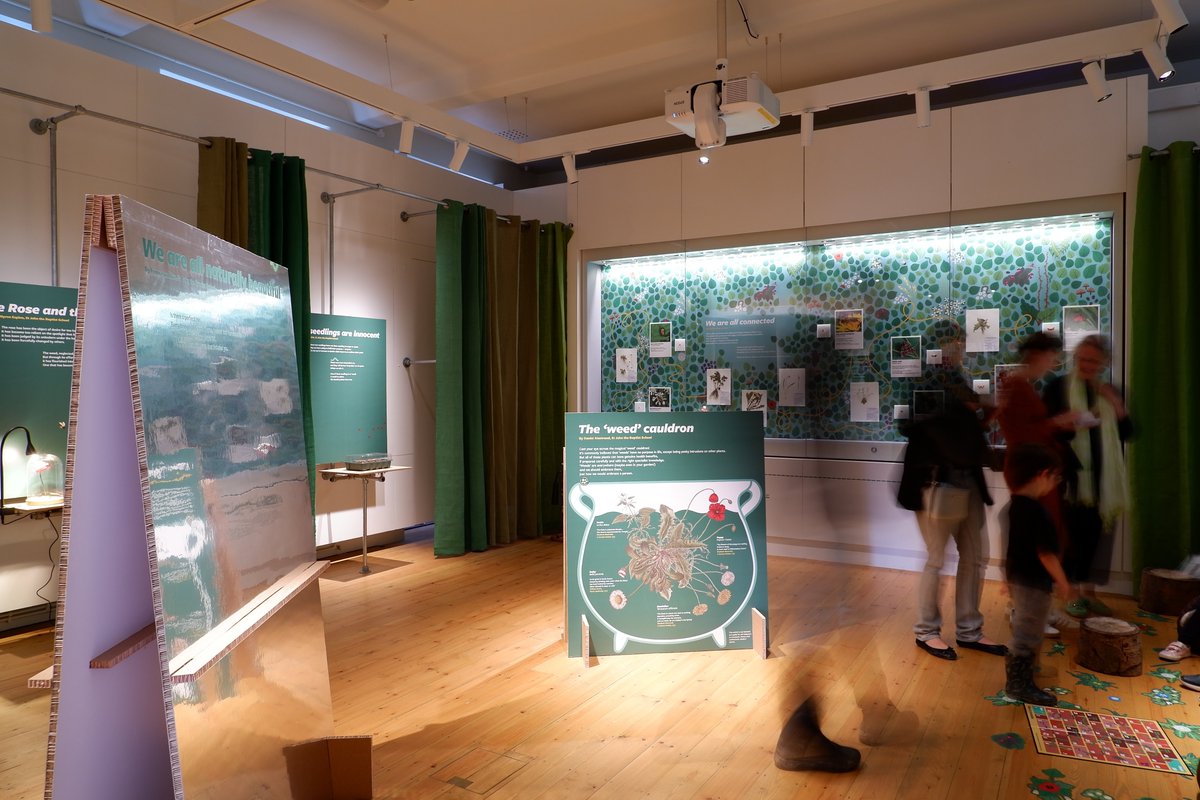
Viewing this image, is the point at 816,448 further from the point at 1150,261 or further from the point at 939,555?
the point at 1150,261

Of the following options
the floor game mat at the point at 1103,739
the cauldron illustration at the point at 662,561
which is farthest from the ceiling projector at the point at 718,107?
the floor game mat at the point at 1103,739

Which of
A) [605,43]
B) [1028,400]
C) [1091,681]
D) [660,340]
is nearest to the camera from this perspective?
[1028,400]

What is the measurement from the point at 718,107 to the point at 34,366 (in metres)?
3.93

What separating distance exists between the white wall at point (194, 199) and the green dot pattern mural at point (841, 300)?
1627 millimetres

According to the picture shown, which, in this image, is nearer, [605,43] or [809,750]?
[809,750]

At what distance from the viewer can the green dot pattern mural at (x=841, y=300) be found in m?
1.80

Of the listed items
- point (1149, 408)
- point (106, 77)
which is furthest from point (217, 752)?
point (1149, 408)

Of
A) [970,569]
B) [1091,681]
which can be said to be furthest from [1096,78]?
[1091,681]

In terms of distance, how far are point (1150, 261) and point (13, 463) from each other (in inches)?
255

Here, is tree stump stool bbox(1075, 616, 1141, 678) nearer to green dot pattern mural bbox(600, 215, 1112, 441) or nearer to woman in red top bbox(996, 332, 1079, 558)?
woman in red top bbox(996, 332, 1079, 558)

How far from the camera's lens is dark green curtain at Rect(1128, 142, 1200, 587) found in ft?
14.8

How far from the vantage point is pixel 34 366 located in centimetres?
395

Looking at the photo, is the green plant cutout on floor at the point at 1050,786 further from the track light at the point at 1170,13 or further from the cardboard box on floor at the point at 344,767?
the track light at the point at 1170,13

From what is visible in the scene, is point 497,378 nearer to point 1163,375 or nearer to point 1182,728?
point 1163,375
